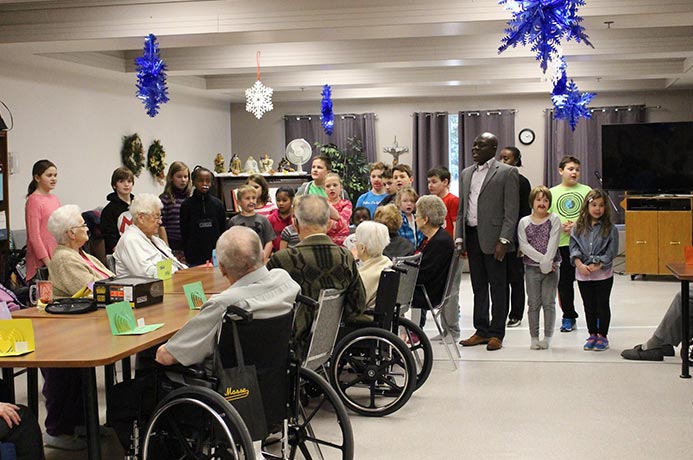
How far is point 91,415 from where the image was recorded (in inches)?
128

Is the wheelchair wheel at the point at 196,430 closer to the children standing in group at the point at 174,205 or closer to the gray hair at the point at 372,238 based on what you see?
the gray hair at the point at 372,238

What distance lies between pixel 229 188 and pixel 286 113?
4.72 meters

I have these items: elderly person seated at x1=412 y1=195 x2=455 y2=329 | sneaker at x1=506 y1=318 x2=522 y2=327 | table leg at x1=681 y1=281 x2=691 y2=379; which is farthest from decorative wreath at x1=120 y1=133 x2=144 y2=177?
table leg at x1=681 y1=281 x2=691 y2=379

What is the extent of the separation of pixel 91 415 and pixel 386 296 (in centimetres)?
198

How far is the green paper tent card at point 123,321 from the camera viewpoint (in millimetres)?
3625

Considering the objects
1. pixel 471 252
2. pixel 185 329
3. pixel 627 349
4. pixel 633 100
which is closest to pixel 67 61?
pixel 471 252

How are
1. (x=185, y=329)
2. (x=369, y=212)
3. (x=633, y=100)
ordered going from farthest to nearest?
(x=633, y=100) < (x=369, y=212) < (x=185, y=329)

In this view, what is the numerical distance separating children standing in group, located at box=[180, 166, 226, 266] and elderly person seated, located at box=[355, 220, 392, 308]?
241 centimetres

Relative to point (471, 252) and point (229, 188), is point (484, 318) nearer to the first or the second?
point (471, 252)

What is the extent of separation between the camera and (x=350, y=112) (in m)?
16.4

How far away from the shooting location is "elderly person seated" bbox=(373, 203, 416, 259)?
5895 mm

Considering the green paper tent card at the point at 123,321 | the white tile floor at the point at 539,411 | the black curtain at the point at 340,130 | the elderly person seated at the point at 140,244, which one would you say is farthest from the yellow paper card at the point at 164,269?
the black curtain at the point at 340,130

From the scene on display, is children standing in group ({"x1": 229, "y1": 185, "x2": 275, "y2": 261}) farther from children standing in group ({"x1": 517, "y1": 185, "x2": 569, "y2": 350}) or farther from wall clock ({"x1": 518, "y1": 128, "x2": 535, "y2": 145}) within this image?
wall clock ({"x1": 518, "y1": 128, "x2": 535, "y2": 145})

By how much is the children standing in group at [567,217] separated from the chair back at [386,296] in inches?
110
